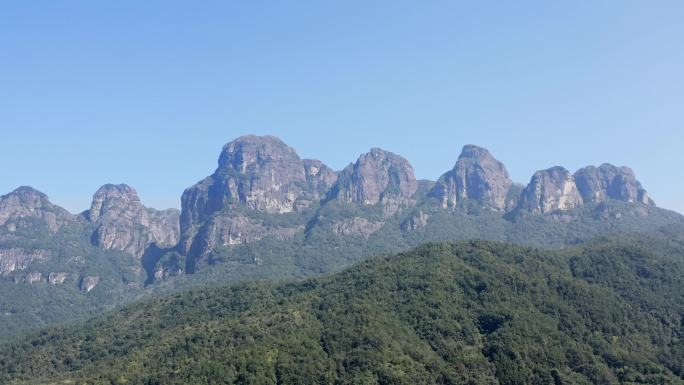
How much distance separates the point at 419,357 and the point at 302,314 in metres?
39.4

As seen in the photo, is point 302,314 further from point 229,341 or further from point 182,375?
point 182,375

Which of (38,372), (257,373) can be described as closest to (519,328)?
(257,373)

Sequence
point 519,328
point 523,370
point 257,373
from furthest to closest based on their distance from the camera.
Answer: point 519,328 → point 523,370 → point 257,373

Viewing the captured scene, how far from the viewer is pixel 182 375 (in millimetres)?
162500

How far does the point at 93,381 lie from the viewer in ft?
543

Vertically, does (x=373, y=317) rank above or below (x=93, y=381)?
above

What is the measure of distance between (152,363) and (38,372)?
139ft

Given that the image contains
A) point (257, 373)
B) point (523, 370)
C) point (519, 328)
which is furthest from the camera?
point (519, 328)

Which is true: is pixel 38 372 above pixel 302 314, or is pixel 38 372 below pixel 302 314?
below

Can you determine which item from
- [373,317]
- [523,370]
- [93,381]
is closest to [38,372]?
[93,381]

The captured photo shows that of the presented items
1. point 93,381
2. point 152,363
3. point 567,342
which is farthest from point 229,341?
point 567,342

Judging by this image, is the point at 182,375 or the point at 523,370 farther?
the point at 523,370

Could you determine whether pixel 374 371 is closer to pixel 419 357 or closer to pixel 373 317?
pixel 419 357

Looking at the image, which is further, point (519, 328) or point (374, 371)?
point (519, 328)
